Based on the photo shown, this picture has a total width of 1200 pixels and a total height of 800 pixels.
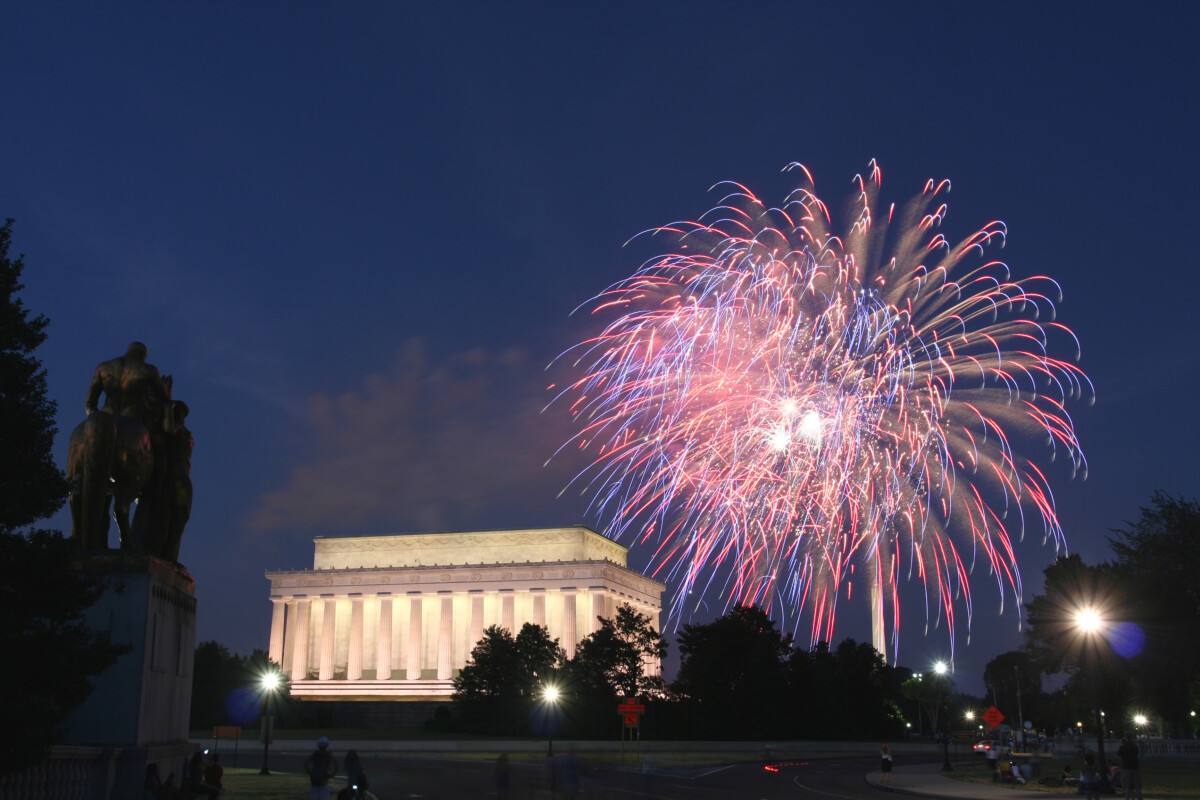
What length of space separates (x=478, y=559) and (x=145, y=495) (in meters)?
102

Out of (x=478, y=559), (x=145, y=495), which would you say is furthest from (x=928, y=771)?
(x=478, y=559)

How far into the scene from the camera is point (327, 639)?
124 meters

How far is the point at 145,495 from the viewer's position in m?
22.1

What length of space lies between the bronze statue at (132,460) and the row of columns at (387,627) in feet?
307

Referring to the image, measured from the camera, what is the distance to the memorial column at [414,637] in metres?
119

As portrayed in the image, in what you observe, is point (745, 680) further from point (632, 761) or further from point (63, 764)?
point (63, 764)

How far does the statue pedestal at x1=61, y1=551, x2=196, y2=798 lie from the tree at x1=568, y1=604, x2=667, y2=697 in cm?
5885

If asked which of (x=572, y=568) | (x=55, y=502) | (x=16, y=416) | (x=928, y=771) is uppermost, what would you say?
(x=572, y=568)

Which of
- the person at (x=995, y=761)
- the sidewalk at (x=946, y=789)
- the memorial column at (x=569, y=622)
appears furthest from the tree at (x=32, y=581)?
the memorial column at (x=569, y=622)

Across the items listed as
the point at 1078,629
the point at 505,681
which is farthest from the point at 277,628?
the point at 1078,629

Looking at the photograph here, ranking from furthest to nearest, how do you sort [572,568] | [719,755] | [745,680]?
[572,568], [745,680], [719,755]

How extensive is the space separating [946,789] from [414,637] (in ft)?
299

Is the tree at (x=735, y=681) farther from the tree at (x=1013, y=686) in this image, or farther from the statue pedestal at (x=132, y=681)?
the tree at (x=1013, y=686)

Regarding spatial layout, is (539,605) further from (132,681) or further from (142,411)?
(132,681)
